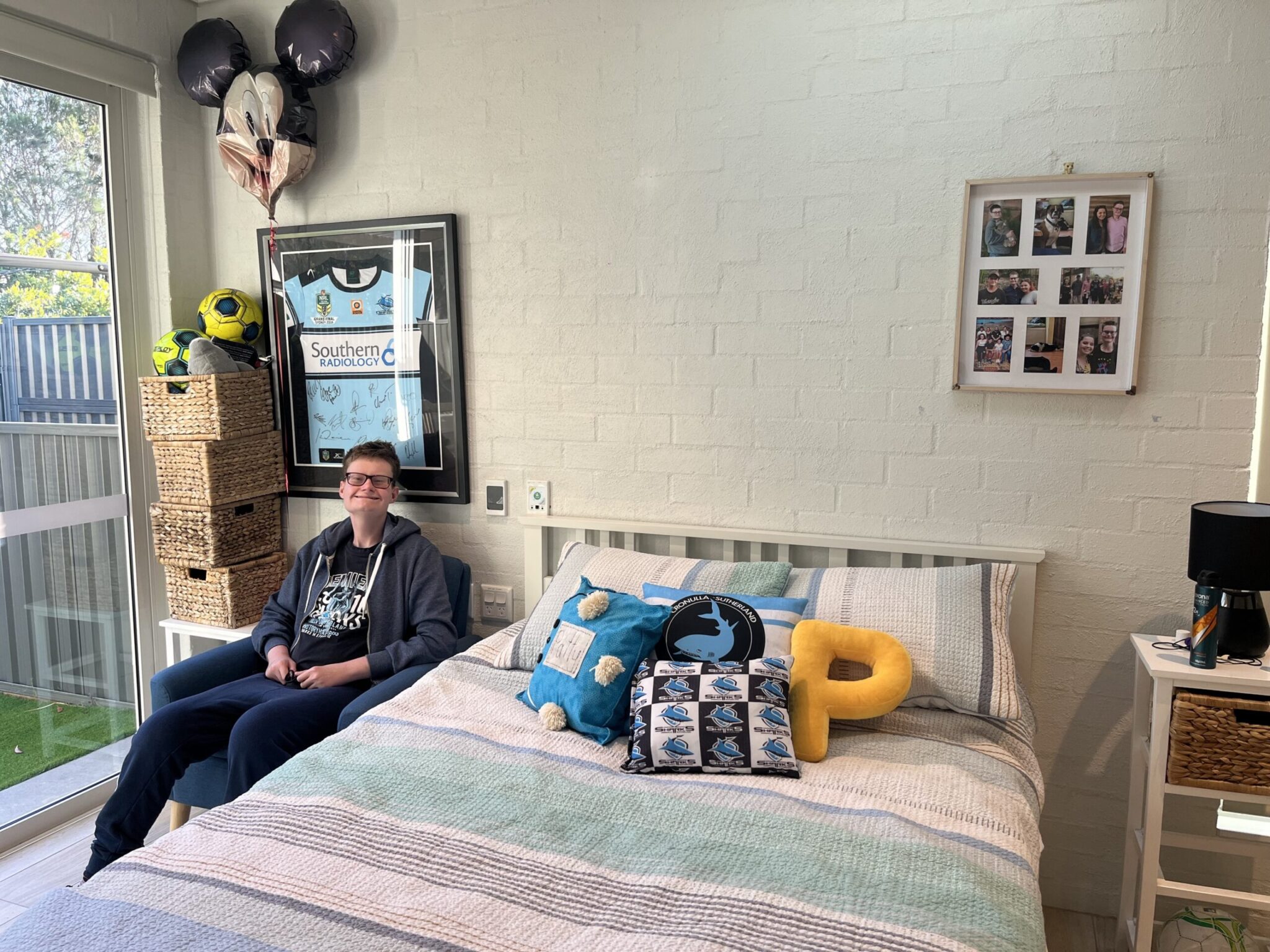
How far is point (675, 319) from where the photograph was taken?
2.57 m

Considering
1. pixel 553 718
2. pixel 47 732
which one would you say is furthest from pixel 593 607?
pixel 47 732

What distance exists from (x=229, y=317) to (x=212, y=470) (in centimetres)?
52

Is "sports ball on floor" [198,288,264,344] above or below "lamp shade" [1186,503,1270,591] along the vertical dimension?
above

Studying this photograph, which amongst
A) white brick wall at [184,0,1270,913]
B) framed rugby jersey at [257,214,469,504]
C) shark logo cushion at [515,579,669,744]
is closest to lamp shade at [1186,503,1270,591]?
white brick wall at [184,0,1270,913]

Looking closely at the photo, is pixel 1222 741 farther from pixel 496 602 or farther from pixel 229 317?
pixel 229 317

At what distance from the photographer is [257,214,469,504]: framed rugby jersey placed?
2824 mm

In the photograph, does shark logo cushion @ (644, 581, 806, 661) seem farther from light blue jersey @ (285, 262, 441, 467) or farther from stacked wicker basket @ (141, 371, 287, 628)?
stacked wicker basket @ (141, 371, 287, 628)

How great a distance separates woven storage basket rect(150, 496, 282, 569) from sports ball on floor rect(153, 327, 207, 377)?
415 millimetres

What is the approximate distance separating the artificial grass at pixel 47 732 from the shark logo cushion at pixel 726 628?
1.97 meters

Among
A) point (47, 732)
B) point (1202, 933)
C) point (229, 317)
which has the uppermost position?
point (229, 317)

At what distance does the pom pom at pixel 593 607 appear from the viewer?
6.86ft

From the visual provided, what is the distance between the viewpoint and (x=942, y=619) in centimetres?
209

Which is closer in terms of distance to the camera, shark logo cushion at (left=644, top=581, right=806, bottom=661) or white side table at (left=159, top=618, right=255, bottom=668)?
shark logo cushion at (left=644, top=581, right=806, bottom=661)

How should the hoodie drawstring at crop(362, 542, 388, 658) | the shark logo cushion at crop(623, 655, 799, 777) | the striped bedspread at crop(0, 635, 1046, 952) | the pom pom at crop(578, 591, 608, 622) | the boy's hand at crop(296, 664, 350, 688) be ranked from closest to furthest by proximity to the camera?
the striped bedspread at crop(0, 635, 1046, 952) < the shark logo cushion at crop(623, 655, 799, 777) < the pom pom at crop(578, 591, 608, 622) < the boy's hand at crop(296, 664, 350, 688) < the hoodie drawstring at crop(362, 542, 388, 658)
